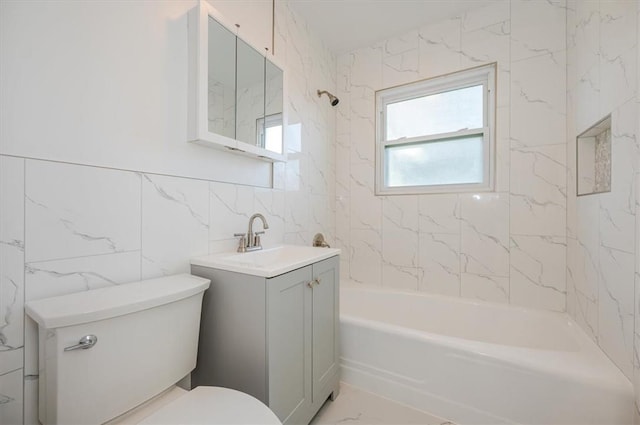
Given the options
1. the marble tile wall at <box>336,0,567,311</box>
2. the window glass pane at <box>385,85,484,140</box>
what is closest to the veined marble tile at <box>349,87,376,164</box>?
the marble tile wall at <box>336,0,567,311</box>

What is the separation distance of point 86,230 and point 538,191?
2.48m

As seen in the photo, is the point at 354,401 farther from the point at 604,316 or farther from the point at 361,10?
the point at 361,10

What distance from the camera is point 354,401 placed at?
154cm

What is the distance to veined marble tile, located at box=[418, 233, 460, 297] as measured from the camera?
2072 millimetres

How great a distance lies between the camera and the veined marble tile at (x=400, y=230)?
2.23 m

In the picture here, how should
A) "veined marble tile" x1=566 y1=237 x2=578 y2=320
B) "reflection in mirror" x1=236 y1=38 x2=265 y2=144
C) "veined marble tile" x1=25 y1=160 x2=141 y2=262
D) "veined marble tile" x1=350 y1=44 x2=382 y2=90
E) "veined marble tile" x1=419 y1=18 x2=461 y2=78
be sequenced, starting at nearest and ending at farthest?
1. "veined marble tile" x1=25 y1=160 x2=141 y2=262
2. "reflection in mirror" x1=236 y1=38 x2=265 y2=144
3. "veined marble tile" x1=566 y1=237 x2=578 y2=320
4. "veined marble tile" x1=419 y1=18 x2=461 y2=78
5. "veined marble tile" x1=350 y1=44 x2=382 y2=90

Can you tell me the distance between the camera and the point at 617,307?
3.74ft

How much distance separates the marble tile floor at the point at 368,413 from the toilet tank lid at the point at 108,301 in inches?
40.8

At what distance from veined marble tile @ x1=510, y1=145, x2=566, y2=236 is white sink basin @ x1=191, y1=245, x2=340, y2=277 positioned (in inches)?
54.5

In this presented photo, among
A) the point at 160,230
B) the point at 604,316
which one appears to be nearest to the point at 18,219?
the point at 160,230

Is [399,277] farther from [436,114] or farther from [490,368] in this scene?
[436,114]

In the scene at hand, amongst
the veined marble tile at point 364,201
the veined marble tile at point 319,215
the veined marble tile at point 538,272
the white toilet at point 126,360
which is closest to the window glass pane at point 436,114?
the veined marble tile at point 364,201

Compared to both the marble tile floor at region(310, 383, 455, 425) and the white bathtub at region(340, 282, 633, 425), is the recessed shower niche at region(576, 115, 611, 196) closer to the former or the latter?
the white bathtub at region(340, 282, 633, 425)

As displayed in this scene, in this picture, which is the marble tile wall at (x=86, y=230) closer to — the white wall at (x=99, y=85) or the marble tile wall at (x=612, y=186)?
the white wall at (x=99, y=85)
